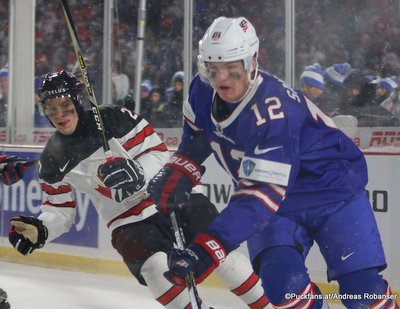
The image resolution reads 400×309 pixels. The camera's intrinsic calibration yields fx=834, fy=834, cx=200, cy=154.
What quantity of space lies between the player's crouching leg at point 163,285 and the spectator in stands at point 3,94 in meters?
3.46

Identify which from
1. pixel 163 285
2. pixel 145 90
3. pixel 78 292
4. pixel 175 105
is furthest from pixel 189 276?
pixel 145 90

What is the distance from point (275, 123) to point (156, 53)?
134 inches

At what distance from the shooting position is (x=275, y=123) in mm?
2045

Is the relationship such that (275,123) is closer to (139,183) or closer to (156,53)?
(139,183)

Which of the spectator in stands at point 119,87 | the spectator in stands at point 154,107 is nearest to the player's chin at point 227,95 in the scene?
the spectator in stands at point 154,107

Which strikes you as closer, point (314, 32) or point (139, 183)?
point (139, 183)

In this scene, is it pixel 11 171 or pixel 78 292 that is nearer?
pixel 11 171

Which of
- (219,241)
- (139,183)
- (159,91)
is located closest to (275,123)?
(219,241)

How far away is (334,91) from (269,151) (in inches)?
97.6

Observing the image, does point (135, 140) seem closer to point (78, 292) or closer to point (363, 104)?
point (78, 292)

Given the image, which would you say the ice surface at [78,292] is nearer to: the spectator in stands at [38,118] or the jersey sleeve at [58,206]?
the jersey sleeve at [58,206]

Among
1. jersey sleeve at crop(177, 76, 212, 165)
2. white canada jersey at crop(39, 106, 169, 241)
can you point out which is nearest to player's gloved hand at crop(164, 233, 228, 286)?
jersey sleeve at crop(177, 76, 212, 165)

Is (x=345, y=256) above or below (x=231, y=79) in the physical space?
below

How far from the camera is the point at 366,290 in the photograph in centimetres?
218
